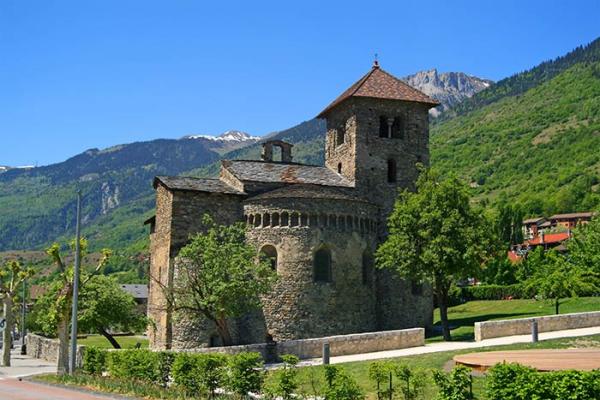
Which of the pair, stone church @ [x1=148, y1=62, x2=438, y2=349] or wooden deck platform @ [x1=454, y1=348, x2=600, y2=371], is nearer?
wooden deck platform @ [x1=454, y1=348, x2=600, y2=371]

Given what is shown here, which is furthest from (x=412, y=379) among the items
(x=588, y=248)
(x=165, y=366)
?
(x=588, y=248)


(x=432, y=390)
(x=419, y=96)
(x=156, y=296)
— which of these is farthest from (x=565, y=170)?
(x=432, y=390)

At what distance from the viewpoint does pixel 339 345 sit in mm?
36938

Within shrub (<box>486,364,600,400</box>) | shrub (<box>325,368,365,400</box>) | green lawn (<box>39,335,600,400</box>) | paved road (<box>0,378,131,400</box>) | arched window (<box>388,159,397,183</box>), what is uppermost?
arched window (<box>388,159,397,183</box>)

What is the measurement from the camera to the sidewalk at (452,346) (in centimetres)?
3444

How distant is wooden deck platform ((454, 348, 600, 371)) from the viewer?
21594 mm

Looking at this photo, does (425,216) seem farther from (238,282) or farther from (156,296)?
(156,296)

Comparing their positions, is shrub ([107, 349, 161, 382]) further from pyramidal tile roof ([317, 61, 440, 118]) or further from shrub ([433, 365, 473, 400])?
pyramidal tile roof ([317, 61, 440, 118])

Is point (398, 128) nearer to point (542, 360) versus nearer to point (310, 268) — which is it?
point (310, 268)

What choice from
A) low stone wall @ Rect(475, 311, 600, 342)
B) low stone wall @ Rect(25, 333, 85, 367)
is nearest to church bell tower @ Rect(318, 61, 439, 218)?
low stone wall @ Rect(475, 311, 600, 342)

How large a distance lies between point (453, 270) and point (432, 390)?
19.2m

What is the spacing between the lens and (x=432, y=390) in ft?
73.4

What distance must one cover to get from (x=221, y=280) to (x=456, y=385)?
72.5 feet

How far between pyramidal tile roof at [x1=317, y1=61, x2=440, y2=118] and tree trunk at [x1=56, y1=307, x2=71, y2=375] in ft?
84.9
